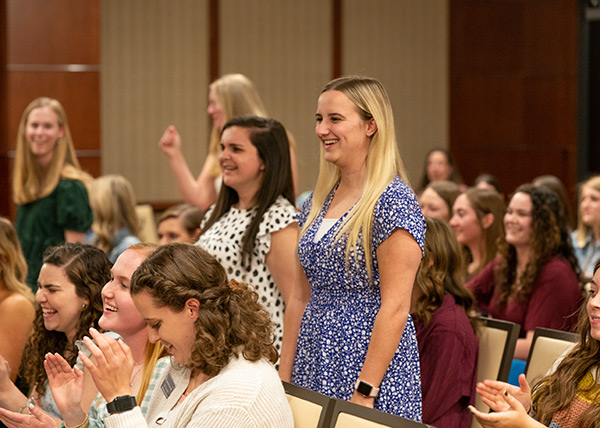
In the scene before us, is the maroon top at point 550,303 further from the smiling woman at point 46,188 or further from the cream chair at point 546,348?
the smiling woman at point 46,188

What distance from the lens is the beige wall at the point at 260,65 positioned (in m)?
8.99

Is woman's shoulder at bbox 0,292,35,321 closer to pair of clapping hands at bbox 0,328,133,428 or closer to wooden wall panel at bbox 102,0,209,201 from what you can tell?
A: pair of clapping hands at bbox 0,328,133,428

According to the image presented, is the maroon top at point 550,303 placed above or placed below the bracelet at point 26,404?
above

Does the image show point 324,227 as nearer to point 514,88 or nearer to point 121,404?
point 121,404

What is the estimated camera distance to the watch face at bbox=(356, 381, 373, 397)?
7.97ft

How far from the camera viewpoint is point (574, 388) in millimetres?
2277

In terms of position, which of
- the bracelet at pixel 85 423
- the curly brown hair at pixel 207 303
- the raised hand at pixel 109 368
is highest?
the curly brown hair at pixel 207 303

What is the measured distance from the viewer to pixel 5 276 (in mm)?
3318

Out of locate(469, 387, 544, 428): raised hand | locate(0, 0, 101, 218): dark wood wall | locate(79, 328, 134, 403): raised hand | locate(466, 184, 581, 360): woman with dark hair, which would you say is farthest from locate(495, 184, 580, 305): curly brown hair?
locate(0, 0, 101, 218): dark wood wall

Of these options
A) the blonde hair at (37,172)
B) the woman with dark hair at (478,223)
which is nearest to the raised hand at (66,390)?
the blonde hair at (37,172)

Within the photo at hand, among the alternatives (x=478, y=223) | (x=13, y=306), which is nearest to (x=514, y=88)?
(x=478, y=223)

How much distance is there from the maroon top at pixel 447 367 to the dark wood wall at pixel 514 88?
6.84 meters

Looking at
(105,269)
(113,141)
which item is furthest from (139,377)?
(113,141)

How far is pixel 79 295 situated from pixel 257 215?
0.72m
